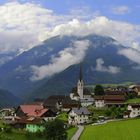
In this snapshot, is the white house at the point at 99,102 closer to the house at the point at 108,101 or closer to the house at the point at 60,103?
the house at the point at 108,101

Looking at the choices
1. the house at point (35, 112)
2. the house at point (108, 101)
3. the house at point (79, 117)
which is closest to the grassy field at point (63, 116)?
the house at point (35, 112)

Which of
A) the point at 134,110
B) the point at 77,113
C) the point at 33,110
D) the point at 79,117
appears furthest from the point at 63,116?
the point at 134,110

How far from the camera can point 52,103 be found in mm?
185500

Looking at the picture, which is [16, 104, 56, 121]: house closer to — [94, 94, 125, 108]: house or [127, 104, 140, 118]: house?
[94, 94, 125, 108]: house

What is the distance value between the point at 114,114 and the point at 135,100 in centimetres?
3118

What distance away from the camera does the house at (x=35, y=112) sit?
148m

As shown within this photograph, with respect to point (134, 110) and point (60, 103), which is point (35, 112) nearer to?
point (60, 103)

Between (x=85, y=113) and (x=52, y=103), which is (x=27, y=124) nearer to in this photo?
(x=85, y=113)

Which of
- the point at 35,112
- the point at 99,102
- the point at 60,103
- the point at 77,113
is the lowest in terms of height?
the point at 77,113

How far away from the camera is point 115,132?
104062mm

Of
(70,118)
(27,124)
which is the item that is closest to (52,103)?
(70,118)

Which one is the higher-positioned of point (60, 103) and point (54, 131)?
point (60, 103)

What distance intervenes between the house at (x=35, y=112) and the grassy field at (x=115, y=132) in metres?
31.0

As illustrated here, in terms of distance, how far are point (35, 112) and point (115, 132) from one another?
55.6m
